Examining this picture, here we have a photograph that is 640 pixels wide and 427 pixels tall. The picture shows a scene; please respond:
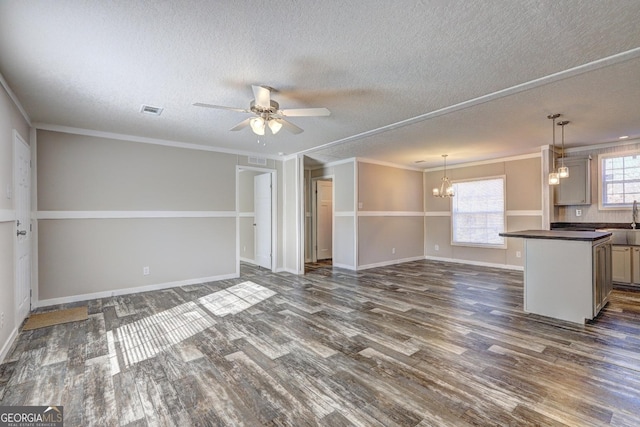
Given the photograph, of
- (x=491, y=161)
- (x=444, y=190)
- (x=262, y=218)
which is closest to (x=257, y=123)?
(x=262, y=218)

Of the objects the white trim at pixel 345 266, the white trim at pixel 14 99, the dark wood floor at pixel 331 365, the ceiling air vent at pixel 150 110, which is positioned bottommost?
the dark wood floor at pixel 331 365

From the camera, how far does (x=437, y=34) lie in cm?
213

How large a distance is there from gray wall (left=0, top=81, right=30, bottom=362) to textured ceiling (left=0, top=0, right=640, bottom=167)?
0.97 feet

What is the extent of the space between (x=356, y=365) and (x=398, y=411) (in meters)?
0.60

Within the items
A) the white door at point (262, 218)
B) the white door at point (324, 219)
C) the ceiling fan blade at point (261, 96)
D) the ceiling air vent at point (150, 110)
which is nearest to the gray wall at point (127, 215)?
the white door at point (262, 218)

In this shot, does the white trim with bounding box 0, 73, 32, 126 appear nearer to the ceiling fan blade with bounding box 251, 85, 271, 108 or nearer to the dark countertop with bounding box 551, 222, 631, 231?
the ceiling fan blade with bounding box 251, 85, 271, 108

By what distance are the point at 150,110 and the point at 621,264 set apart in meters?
7.43

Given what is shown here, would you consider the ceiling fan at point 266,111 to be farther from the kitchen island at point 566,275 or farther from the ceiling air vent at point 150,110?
the kitchen island at point 566,275

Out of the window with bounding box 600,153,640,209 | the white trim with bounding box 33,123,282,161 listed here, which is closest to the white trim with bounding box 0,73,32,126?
the white trim with bounding box 33,123,282,161

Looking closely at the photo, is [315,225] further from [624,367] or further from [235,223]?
[624,367]

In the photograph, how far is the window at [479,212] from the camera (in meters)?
6.72

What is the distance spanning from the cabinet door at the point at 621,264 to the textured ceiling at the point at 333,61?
2.05 meters

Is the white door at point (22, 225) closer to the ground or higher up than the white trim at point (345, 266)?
higher up

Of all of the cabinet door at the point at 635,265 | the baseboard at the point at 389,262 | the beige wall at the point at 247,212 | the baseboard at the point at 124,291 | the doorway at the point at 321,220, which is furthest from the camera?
the doorway at the point at 321,220
